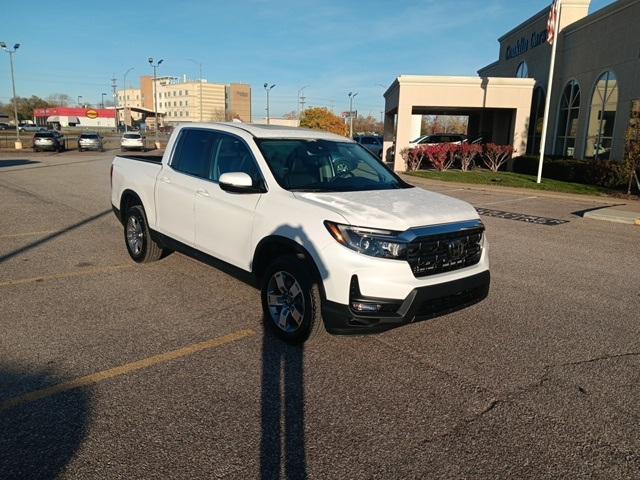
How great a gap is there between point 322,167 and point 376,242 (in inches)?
59.1

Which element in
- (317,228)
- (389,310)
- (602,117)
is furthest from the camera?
(602,117)

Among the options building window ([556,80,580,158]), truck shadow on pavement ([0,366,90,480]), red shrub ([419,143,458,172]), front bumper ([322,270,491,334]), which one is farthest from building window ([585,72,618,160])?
truck shadow on pavement ([0,366,90,480])

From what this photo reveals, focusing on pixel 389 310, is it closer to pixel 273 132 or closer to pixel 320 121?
pixel 273 132

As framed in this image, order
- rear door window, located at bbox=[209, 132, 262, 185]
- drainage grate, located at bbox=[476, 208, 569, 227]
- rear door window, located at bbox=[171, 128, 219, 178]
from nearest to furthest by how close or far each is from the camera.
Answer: rear door window, located at bbox=[209, 132, 262, 185], rear door window, located at bbox=[171, 128, 219, 178], drainage grate, located at bbox=[476, 208, 569, 227]

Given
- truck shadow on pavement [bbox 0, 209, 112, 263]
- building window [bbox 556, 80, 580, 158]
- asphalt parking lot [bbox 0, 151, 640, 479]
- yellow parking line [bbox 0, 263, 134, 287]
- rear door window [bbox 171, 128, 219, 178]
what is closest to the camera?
asphalt parking lot [bbox 0, 151, 640, 479]

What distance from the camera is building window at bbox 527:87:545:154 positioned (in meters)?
24.3

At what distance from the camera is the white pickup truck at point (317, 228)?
3.69 metres

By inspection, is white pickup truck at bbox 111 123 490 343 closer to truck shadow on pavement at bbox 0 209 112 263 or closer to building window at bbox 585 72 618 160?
truck shadow on pavement at bbox 0 209 112 263

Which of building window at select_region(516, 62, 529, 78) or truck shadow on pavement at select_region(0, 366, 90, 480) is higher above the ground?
building window at select_region(516, 62, 529, 78)

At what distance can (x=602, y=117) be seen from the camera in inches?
773

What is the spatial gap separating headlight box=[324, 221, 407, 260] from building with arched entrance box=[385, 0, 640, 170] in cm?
1465

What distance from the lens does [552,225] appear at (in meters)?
10.4

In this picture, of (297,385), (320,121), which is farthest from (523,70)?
(320,121)

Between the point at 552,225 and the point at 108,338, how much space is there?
8.99 meters
